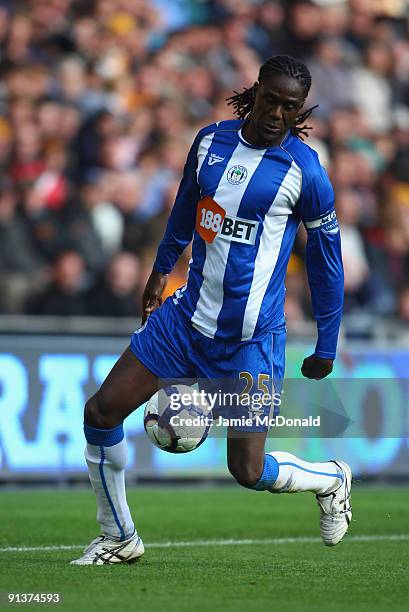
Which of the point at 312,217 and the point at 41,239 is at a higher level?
the point at 312,217

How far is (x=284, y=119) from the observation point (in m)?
6.11

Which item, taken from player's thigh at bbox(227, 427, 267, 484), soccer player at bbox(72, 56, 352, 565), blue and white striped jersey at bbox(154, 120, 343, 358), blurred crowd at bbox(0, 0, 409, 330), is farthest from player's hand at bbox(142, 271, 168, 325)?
blurred crowd at bbox(0, 0, 409, 330)

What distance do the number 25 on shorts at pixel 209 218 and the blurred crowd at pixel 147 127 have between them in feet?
18.5

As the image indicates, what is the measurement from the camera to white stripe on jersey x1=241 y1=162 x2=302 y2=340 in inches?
244

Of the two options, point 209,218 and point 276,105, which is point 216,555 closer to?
point 209,218

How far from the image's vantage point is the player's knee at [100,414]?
621 centimetres

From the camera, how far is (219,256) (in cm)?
625

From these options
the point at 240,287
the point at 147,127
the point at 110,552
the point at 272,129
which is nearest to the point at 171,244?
the point at 240,287

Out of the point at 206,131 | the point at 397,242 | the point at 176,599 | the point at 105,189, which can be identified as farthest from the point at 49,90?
the point at 176,599

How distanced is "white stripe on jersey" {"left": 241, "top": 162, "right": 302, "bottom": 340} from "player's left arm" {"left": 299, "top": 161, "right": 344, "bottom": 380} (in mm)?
66

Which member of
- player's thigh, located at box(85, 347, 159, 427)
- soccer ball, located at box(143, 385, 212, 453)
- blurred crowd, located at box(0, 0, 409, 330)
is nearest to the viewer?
player's thigh, located at box(85, 347, 159, 427)

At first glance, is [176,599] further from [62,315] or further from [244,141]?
[62,315]

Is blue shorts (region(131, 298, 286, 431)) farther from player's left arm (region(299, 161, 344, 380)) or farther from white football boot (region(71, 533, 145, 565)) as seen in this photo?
white football boot (region(71, 533, 145, 565))

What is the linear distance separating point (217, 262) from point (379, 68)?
37.2 feet
